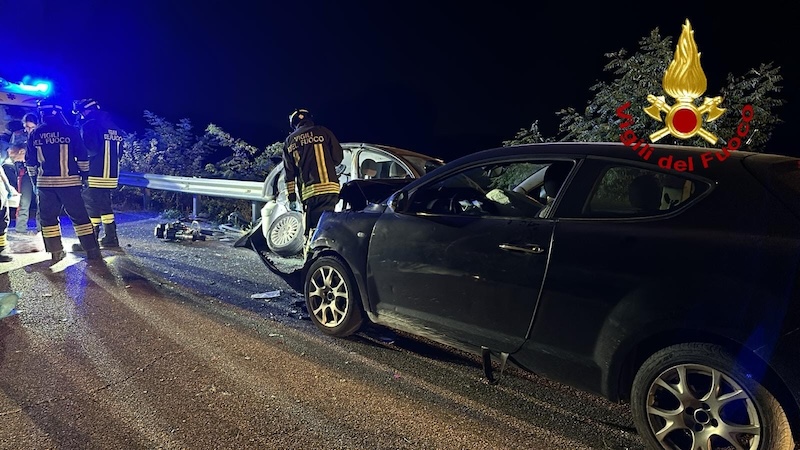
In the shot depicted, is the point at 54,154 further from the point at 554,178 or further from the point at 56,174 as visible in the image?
the point at 554,178

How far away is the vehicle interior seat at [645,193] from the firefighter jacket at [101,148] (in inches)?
270

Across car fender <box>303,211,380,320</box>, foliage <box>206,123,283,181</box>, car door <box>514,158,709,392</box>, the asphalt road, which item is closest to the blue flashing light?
foliage <box>206,123,283,181</box>

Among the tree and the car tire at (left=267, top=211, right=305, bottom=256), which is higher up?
the tree

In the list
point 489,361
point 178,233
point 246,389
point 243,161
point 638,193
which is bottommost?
point 246,389

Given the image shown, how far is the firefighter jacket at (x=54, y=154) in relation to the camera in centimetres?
637

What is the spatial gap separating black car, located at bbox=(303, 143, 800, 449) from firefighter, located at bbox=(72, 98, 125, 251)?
5.43 metres

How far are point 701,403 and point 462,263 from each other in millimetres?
1411

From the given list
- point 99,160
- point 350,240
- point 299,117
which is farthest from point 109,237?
point 350,240

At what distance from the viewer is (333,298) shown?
13.5 feet

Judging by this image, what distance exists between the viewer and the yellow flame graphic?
651cm

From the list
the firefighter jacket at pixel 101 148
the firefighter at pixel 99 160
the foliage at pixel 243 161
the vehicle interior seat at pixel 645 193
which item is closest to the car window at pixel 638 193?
the vehicle interior seat at pixel 645 193

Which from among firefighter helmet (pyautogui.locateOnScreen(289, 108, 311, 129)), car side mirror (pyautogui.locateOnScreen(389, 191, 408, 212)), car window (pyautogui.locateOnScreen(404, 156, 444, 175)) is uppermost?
firefighter helmet (pyautogui.locateOnScreen(289, 108, 311, 129))

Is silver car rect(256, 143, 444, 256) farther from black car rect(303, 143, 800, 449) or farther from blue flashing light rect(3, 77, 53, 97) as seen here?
blue flashing light rect(3, 77, 53, 97)

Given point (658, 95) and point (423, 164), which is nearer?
point (423, 164)
